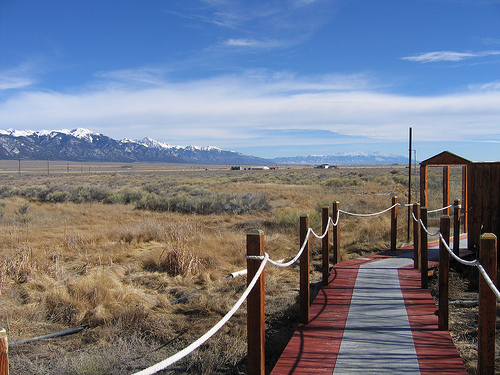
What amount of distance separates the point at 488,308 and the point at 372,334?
1.72 meters

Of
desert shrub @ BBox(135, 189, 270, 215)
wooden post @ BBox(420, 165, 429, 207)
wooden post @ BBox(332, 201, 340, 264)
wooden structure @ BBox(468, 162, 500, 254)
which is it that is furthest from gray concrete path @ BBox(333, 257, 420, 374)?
desert shrub @ BBox(135, 189, 270, 215)

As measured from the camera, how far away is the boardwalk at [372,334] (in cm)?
373

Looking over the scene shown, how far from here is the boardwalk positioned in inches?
147

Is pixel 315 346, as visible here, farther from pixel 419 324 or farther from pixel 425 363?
pixel 419 324

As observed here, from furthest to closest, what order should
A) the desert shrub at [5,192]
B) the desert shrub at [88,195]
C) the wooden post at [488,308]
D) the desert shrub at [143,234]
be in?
the desert shrub at [5,192]
the desert shrub at [88,195]
the desert shrub at [143,234]
the wooden post at [488,308]

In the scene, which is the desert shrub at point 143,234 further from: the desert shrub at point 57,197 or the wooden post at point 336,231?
the desert shrub at point 57,197

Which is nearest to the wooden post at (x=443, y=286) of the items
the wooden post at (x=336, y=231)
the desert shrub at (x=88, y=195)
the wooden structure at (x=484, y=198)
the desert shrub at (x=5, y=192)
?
the wooden post at (x=336, y=231)

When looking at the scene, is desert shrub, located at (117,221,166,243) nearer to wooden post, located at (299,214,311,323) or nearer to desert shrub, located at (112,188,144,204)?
wooden post, located at (299,214,311,323)

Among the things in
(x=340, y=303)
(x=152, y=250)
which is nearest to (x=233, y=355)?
(x=340, y=303)

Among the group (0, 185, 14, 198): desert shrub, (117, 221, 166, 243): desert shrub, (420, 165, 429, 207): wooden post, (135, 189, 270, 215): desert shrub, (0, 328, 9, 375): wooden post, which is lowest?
(117, 221, 166, 243): desert shrub

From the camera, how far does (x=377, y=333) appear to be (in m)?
4.48

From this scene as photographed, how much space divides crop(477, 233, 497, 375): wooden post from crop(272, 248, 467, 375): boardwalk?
2.23ft

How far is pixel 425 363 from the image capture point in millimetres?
3732

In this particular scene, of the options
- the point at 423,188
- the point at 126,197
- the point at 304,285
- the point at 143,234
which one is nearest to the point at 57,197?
the point at 126,197
